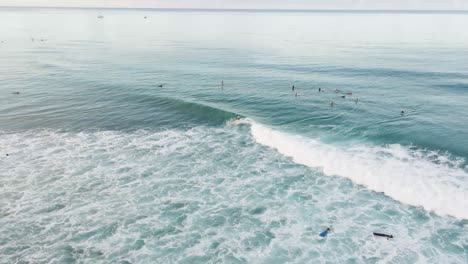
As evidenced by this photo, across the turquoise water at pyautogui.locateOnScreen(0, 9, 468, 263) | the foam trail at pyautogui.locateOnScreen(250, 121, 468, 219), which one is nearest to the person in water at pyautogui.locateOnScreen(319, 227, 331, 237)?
the turquoise water at pyautogui.locateOnScreen(0, 9, 468, 263)

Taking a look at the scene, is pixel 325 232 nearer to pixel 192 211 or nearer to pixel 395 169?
pixel 192 211

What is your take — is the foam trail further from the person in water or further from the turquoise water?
the person in water

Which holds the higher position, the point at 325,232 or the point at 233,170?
the point at 233,170

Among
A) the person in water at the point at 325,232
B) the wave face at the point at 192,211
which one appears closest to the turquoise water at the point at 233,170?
the wave face at the point at 192,211

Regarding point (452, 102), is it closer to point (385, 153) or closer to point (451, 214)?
point (385, 153)

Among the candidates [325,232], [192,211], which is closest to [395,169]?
[325,232]

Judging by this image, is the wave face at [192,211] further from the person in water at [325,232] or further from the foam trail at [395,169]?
the foam trail at [395,169]
